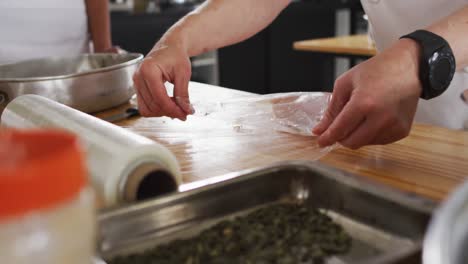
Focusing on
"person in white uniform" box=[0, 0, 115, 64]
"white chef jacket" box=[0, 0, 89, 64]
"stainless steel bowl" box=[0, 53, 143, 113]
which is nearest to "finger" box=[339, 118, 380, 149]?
"stainless steel bowl" box=[0, 53, 143, 113]

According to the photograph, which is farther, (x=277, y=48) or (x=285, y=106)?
(x=277, y=48)

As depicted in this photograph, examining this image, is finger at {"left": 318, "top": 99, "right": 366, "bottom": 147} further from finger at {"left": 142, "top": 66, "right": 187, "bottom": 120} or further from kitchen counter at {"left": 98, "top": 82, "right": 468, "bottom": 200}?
finger at {"left": 142, "top": 66, "right": 187, "bottom": 120}

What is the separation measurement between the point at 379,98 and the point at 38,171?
537mm

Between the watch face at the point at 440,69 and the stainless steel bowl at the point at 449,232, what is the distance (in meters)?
0.45

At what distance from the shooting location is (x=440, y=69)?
750mm

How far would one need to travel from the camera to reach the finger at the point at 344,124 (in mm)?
718

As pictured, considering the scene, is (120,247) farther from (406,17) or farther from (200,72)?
(200,72)

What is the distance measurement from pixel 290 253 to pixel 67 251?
9.1 inches

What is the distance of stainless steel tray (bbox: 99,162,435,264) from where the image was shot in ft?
1.61

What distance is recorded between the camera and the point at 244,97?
46.4 inches

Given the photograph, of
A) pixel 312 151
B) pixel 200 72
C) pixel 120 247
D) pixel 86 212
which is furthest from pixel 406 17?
pixel 200 72

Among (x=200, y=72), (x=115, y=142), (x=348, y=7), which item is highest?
(x=115, y=142)

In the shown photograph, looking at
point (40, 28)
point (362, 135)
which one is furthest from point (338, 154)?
point (40, 28)

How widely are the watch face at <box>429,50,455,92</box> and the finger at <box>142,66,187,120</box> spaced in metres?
0.46
